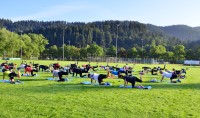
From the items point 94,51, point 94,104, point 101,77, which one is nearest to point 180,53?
point 94,51

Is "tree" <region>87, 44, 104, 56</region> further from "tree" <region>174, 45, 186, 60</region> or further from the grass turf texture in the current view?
the grass turf texture

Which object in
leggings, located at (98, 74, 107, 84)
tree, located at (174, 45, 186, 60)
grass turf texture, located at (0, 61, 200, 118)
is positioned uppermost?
tree, located at (174, 45, 186, 60)

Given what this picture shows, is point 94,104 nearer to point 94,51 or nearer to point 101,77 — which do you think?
point 101,77

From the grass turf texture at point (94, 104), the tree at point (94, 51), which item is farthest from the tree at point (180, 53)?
the grass turf texture at point (94, 104)

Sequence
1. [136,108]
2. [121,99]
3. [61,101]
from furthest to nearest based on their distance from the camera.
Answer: [121,99] → [61,101] → [136,108]

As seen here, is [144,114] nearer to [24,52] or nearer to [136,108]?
[136,108]

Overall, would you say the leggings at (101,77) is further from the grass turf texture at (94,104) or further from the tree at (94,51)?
the tree at (94,51)

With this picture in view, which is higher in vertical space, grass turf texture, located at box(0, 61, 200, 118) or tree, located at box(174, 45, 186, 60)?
tree, located at box(174, 45, 186, 60)

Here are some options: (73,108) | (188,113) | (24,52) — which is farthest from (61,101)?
(24,52)

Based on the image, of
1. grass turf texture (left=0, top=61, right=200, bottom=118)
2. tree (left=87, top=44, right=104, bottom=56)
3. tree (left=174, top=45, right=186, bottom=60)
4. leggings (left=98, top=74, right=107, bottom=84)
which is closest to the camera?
grass turf texture (left=0, top=61, right=200, bottom=118)

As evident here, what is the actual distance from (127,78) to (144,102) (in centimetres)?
680

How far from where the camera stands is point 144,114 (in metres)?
14.3

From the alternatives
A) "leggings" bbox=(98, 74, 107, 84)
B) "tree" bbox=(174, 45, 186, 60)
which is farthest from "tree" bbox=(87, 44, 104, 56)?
"leggings" bbox=(98, 74, 107, 84)

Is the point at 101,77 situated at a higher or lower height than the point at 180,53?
lower
